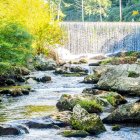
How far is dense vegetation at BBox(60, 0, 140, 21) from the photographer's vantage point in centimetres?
7000

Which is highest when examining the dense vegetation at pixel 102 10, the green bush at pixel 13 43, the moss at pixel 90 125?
the dense vegetation at pixel 102 10

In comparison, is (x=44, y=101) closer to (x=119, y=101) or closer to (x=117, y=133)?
(x=119, y=101)

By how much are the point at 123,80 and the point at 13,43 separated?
6.38 m

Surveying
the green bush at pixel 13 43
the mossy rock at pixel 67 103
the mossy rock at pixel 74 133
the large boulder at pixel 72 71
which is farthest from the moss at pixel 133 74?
the mossy rock at pixel 74 133

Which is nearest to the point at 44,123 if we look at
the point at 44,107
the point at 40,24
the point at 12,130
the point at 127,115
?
the point at 12,130

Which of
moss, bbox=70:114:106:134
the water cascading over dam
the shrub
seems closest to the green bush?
moss, bbox=70:114:106:134

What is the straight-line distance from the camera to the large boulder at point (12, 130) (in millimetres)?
13938

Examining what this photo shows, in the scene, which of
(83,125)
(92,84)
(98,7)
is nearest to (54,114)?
(83,125)

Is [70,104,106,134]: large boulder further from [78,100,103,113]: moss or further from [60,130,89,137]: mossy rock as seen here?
[78,100,103,113]: moss

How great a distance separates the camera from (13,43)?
24844 mm

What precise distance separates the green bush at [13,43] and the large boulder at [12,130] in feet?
30.5

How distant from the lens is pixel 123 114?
1553cm

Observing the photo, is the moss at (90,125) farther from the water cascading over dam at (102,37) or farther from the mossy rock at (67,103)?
the water cascading over dam at (102,37)

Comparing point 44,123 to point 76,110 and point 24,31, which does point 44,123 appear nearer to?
point 76,110
